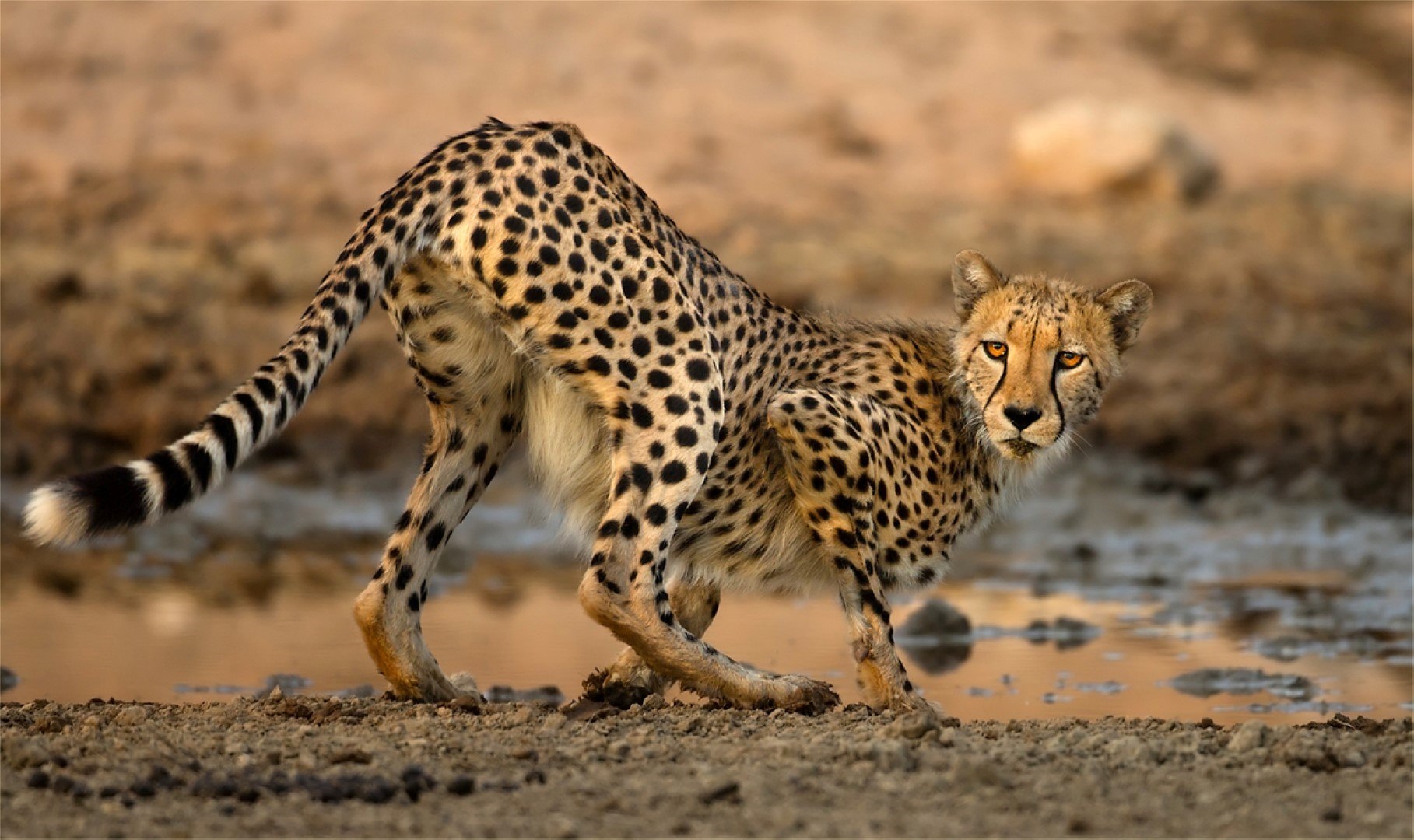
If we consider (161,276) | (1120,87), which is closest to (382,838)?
(161,276)

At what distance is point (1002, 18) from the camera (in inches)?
630

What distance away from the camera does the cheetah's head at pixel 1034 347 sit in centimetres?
509

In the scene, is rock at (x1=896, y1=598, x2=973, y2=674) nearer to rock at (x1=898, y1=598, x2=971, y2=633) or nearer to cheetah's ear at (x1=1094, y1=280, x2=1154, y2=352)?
rock at (x1=898, y1=598, x2=971, y2=633)

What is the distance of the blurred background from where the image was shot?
825cm

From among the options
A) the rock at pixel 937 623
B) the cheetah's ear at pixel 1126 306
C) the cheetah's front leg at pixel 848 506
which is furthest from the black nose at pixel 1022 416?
the rock at pixel 937 623

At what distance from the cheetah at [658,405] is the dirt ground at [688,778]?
0.54 metres

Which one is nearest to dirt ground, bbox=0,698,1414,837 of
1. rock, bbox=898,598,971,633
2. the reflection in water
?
the reflection in water

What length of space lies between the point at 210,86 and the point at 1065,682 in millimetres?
9632

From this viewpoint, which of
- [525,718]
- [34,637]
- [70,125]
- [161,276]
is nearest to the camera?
[525,718]

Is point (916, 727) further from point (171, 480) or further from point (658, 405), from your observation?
point (171, 480)

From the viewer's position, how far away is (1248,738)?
13.0 ft

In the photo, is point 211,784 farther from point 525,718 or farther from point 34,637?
point 34,637

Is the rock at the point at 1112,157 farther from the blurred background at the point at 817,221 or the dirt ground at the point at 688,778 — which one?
the dirt ground at the point at 688,778

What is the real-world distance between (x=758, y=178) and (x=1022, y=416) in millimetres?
8417
